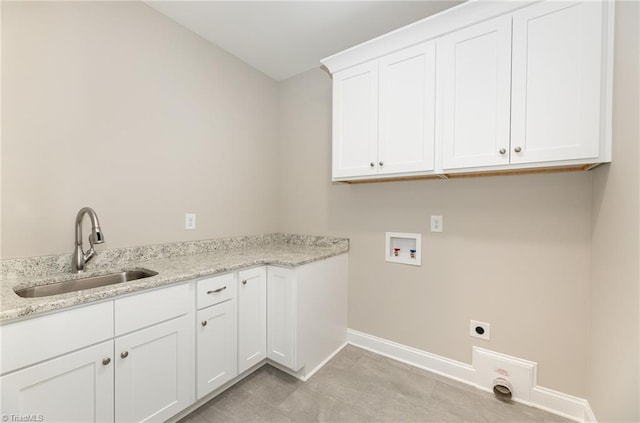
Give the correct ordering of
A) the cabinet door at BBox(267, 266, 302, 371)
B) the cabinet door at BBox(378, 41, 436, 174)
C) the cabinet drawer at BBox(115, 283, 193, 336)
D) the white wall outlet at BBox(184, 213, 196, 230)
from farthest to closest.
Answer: the white wall outlet at BBox(184, 213, 196, 230), the cabinet door at BBox(267, 266, 302, 371), the cabinet door at BBox(378, 41, 436, 174), the cabinet drawer at BBox(115, 283, 193, 336)

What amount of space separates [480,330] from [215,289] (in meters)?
1.81

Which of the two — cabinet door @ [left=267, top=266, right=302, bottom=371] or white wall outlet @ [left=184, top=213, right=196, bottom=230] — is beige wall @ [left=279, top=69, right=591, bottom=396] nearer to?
cabinet door @ [left=267, top=266, right=302, bottom=371]

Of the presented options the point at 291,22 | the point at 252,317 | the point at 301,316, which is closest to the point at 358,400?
the point at 301,316

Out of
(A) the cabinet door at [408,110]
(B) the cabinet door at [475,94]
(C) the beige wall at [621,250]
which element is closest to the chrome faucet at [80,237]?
(A) the cabinet door at [408,110]

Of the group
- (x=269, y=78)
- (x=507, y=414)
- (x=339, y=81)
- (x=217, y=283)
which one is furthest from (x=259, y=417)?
(x=269, y=78)

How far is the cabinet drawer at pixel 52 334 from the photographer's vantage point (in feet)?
2.95

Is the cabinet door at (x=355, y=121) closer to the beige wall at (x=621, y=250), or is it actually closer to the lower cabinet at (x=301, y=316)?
the lower cabinet at (x=301, y=316)

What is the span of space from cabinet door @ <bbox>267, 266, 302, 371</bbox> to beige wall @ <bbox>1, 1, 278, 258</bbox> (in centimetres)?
77

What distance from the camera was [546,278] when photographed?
157 centimetres

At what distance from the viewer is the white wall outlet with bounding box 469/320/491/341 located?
5.70 feet

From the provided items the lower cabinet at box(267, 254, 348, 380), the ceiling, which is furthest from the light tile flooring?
the ceiling

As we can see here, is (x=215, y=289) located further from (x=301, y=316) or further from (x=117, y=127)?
(x=117, y=127)

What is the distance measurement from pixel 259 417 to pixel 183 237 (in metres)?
1.33

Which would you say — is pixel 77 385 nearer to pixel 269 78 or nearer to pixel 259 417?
pixel 259 417
